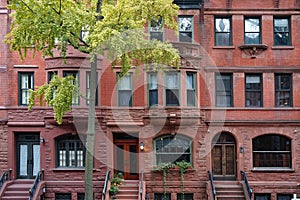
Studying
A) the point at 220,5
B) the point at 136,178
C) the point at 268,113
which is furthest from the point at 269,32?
the point at 136,178

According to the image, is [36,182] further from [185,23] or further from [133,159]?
[185,23]

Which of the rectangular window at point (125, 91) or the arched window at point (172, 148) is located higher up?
the rectangular window at point (125, 91)

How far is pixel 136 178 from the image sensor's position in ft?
67.3

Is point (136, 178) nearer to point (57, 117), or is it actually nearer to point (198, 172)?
point (198, 172)

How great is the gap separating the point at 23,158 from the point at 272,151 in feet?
40.8

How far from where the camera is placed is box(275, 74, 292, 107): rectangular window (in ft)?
67.9

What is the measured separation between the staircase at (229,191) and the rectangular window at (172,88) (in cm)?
451

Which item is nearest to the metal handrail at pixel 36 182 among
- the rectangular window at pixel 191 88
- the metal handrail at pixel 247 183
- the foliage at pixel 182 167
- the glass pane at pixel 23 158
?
the glass pane at pixel 23 158

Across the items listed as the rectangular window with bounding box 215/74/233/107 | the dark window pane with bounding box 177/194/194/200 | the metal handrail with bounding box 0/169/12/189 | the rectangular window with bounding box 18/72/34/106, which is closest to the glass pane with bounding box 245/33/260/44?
the rectangular window with bounding box 215/74/233/107

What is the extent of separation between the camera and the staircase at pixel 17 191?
18547 mm

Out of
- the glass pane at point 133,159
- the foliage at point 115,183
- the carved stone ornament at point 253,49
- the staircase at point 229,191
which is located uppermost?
the carved stone ornament at point 253,49

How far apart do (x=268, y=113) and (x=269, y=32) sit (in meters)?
4.12

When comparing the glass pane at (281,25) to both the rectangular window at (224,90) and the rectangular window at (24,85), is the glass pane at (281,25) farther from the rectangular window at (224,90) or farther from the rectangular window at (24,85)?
the rectangular window at (24,85)

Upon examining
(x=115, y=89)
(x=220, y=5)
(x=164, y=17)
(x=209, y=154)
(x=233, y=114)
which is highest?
(x=220, y=5)
